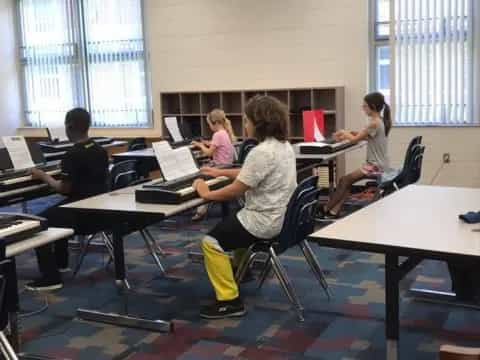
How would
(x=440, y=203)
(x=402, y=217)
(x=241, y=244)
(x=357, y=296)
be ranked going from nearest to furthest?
(x=402, y=217) → (x=440, y=203) → (x=241, y=244) → (x=357, y=296)

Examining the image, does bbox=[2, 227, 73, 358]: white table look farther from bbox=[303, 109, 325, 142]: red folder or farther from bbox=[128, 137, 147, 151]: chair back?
bbox=[128, 137, 147, 151]: chair back

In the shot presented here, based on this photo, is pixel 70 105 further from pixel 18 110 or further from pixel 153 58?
pixel 153 58

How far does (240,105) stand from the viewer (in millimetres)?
8102

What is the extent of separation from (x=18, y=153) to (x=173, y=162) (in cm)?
167

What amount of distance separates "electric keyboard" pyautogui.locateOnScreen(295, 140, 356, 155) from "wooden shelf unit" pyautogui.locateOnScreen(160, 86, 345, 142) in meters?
1.47

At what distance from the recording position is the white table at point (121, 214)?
326cm

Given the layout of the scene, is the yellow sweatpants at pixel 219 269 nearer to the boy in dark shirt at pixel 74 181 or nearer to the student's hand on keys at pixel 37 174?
the boy in dark shirt at pixel 74 181

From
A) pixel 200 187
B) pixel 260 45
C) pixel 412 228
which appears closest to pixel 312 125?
pixel 260 45

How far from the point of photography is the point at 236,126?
816cm

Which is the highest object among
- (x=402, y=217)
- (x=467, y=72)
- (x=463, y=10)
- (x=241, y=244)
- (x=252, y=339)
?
(x=463, y=10)

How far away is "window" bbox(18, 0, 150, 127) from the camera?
8.84 metres

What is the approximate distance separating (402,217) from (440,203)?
38 cm

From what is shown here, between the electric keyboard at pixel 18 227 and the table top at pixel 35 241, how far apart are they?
19 millimetres

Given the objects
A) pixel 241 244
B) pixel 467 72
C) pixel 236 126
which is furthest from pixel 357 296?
pixel 236 126
